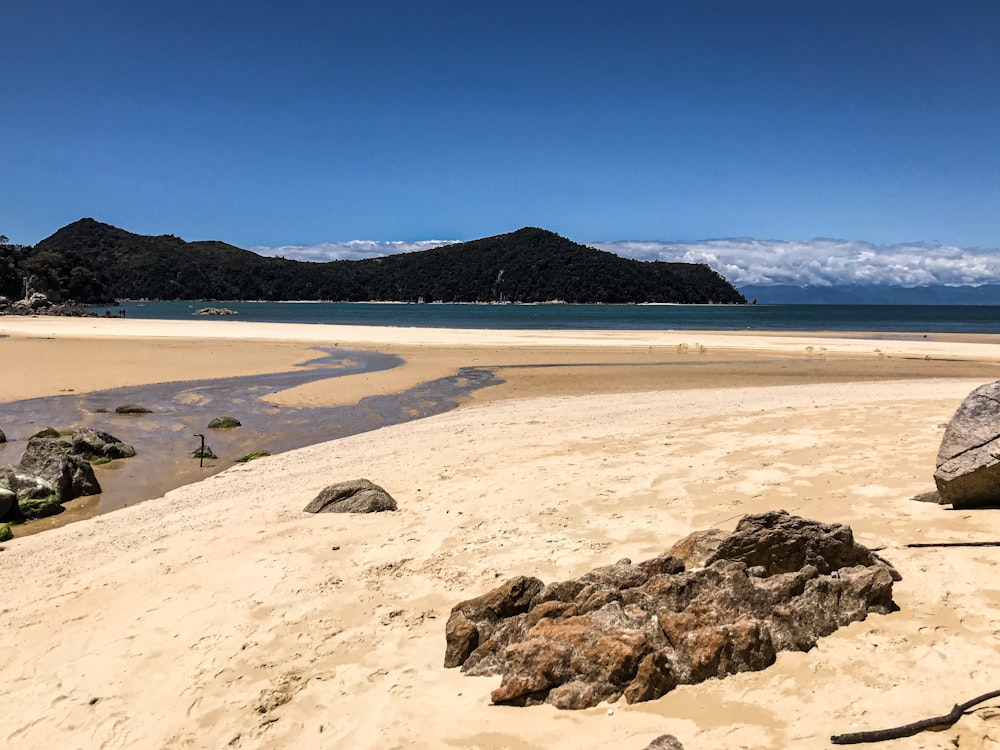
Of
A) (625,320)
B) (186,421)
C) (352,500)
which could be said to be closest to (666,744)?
(352,500)

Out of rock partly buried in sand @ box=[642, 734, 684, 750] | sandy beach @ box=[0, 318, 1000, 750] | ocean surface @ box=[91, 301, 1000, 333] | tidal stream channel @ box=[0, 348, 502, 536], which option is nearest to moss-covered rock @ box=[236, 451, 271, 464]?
tidal stream channel @ box=[0, 348, 502, 536]

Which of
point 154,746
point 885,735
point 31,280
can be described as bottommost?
point 154,746

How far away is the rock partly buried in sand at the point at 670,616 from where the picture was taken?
3.61m

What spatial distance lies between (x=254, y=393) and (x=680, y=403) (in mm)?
11795

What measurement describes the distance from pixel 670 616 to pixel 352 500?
14.4 feet

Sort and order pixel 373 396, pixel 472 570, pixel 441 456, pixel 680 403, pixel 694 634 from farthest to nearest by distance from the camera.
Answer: pixel 373 396 → pixel 680 403 → pixel 441 456 → pixel 472 570 → pixel 694 634

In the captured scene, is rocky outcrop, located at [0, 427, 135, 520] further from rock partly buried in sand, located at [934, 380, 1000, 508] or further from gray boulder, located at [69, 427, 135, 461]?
rock partly buried in sand, located at [934, 380, 1000, 508]

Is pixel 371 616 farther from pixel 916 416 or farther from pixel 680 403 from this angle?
pixel 680 403

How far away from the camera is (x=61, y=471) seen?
351 inches

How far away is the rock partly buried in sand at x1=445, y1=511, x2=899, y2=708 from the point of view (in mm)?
3609

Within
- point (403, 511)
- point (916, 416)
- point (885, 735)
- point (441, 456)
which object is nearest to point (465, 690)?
point (885, 735)

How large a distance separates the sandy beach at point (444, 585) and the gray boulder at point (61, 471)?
1.43 m

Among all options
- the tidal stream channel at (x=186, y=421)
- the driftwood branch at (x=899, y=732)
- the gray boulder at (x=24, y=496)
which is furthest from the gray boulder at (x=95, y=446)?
the driftwood branch at (x=899, y=732)

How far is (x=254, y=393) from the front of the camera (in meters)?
18.9
